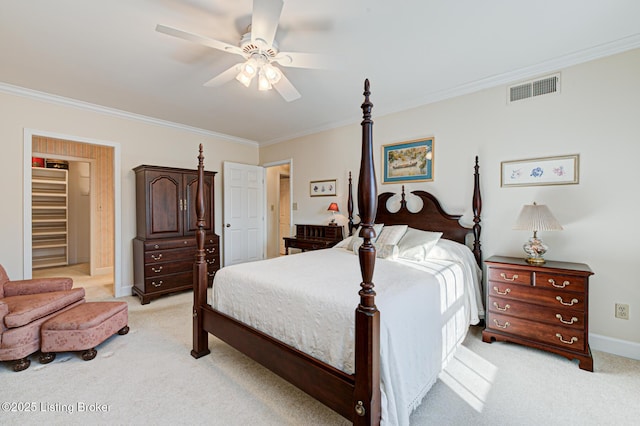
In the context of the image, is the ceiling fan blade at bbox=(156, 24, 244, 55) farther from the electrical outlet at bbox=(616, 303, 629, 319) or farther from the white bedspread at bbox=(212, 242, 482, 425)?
the electrical outlet at bbox=(616, 303, 629, 319)

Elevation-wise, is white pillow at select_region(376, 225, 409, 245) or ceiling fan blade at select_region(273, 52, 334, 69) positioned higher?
ceiling fan blade at select_region(273, 52, 334, 69)

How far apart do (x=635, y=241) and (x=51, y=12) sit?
4.93 metres

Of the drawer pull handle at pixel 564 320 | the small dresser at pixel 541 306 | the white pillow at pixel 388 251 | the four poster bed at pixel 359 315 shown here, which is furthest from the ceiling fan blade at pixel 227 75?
the drawer pull handle at pixel 564 320

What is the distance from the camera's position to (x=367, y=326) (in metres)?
1.26

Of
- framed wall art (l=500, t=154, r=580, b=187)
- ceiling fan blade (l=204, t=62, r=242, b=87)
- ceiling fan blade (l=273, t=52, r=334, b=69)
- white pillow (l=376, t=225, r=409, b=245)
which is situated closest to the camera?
ceiling fan blade (l=273, t=52, r=334, b=69)

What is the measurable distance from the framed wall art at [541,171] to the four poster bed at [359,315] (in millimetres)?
906

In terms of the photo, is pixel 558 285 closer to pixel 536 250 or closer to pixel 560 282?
pixel 560 282

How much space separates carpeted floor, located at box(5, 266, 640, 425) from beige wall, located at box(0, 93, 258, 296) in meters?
1.88

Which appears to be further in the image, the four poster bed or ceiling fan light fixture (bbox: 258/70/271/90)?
ceiling fan light fixture (bbox: 258/70/271/90)

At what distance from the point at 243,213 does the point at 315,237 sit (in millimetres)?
1706

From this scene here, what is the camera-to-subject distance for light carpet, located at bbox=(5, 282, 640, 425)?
65.0 inches

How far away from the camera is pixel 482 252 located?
3.02m

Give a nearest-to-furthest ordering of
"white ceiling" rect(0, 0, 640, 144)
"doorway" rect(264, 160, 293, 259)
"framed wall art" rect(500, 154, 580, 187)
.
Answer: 1. "white ceiling" rect(0, 0, 640, 144)
2. "framed wall art" rect(500, 154, 580, 187)
3. "doorway" rect(264, 160, 293, 259)

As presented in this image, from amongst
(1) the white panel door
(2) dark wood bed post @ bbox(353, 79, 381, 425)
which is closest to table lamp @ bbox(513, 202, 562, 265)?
(2) dark wood bed post @ bbox(353, 79, 381, 425)
